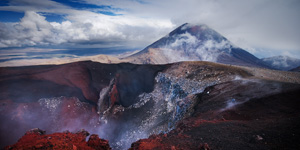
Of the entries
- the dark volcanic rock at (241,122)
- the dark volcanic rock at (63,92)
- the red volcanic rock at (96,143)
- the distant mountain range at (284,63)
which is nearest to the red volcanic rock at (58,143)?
the red volcanic rock at (96,143)

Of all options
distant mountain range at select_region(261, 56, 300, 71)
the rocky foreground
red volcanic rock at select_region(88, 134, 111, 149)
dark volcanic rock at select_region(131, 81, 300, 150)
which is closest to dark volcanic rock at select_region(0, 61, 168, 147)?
the rocky foreground

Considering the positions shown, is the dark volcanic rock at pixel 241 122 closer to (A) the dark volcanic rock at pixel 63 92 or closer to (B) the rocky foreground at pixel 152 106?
(B) the rocky foreground at pixel 152 106

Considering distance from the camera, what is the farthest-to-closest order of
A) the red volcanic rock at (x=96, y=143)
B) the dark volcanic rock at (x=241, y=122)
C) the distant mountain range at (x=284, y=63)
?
1. the distant mountain range at (x=284, y=63)
2. the red volcanic rock at (x=96, y=143)
3. the dark volcanic rock at (x=241, y=122)

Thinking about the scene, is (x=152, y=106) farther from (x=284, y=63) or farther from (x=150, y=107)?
(x=284, y=63)

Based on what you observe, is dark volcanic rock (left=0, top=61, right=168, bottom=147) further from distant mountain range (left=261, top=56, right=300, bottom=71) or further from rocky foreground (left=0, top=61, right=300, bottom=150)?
distant mountain range (left=261, top=56, right=300, bottom=71)

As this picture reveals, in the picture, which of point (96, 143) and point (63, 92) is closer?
point (96, 143)

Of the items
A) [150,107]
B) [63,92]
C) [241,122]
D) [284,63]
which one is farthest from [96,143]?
[284,63]

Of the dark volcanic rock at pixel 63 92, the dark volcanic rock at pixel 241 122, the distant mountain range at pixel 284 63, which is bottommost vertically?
the dark volcanic rock at pixel 63 92

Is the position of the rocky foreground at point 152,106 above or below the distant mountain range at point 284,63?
below

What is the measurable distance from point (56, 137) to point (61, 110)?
898 inches

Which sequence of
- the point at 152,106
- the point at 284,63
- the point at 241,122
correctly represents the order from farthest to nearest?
the point at 284,63, the point at 152,106, the point at 241,122

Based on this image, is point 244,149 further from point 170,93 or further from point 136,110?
point 136,110

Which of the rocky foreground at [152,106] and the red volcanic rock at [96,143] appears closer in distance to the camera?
the rocky foreground at [152,106]

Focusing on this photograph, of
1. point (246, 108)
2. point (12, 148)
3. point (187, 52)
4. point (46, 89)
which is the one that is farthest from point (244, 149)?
point (187, 52)
